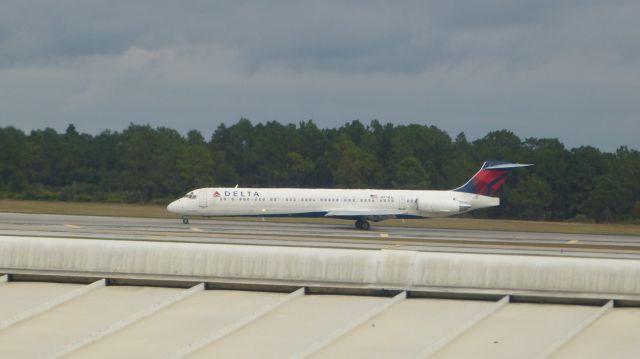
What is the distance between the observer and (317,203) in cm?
6181

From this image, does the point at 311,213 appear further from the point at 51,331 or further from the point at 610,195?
the point at 610,195

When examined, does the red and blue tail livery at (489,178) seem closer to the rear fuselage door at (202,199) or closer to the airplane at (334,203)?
the airplane at (334,203)

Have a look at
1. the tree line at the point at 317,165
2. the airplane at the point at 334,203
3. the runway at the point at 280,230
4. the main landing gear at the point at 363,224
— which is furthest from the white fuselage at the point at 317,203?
the tree line at the point at 317,165

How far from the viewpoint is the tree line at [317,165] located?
10544 centimetres

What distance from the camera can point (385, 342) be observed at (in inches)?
723

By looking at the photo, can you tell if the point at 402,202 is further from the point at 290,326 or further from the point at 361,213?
the point at 290,326

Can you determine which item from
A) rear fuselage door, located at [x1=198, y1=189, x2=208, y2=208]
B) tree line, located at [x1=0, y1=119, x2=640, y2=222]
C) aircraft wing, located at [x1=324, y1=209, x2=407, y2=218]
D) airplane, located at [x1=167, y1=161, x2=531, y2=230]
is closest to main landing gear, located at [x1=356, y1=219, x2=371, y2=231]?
airplane, located at [x1=167, y1=161, x2=531, y2=230]

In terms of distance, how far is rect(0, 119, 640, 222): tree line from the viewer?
346 feet

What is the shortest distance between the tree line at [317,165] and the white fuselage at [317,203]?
115ft

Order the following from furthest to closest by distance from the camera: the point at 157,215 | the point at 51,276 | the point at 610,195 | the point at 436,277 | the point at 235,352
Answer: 1. the point at 610,195
2. the point at 157,215
3. the point at 51,276
4. the point at 436,277
5. the point at 235,352

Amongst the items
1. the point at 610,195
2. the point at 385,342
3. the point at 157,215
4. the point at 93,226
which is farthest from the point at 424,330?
the point at 610,195

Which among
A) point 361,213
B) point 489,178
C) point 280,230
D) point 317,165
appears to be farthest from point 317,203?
point 317,165

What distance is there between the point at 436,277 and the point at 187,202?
4319cm

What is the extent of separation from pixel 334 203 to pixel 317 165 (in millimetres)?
64898
